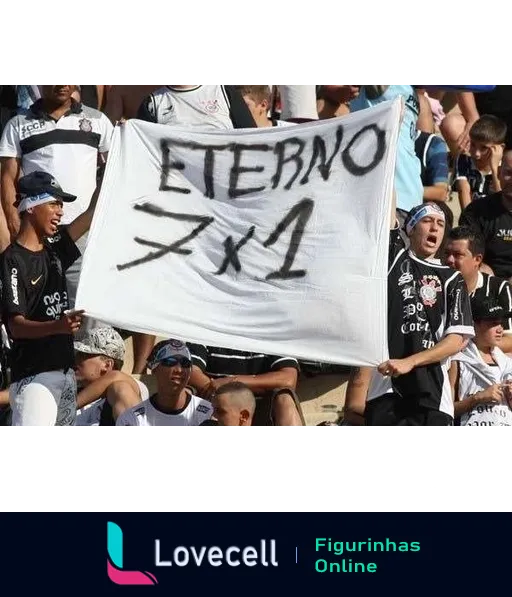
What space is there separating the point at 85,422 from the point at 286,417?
3.03 feet

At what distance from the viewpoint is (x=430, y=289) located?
8.88 metres

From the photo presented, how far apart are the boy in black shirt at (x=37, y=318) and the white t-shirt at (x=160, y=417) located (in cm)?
29

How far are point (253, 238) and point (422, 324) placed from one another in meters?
0.87

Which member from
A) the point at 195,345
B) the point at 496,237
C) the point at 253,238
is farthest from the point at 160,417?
the point at 496,237

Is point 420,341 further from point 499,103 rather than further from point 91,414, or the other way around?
point 499,103

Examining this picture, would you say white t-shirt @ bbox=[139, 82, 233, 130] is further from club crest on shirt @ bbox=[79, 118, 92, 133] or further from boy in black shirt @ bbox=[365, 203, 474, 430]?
boy in black shirt @ bbox=[365, 203, 474, 430]

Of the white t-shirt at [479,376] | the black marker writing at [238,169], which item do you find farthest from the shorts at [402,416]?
the black marker writing at [238,169]

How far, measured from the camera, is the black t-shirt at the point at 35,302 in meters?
8.73

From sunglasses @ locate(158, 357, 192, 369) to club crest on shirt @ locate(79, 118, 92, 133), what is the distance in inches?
53.6

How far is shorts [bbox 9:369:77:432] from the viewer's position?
869 cm
